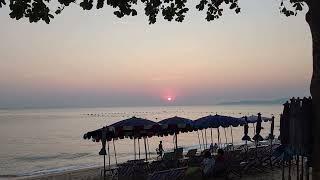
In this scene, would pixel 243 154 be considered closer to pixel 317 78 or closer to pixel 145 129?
pixel 145 129

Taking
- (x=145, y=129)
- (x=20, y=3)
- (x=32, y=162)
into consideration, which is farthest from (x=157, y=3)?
(x=32, y=162)

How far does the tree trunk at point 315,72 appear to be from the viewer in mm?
6889

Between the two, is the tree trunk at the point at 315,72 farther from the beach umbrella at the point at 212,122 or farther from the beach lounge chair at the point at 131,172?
the beach umbrella at the point at 212,122

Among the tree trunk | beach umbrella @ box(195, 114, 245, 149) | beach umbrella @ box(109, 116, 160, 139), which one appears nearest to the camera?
the tree trunk

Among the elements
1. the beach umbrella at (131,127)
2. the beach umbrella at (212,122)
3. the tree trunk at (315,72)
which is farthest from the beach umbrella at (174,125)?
the tree trunk at (315,72)

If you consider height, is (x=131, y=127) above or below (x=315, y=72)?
below

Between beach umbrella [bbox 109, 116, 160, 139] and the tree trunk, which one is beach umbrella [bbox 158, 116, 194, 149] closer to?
beach umbrella [bbox 109, 116, 160, 139]

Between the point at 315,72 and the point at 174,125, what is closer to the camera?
the point at 315,72

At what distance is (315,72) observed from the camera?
7.00 m

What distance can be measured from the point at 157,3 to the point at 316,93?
132 inches

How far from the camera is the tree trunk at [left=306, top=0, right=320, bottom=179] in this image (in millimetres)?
6889

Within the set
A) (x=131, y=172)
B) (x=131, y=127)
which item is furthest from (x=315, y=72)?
(x=131, y=172)

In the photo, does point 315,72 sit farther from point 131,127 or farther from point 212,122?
point 212,122

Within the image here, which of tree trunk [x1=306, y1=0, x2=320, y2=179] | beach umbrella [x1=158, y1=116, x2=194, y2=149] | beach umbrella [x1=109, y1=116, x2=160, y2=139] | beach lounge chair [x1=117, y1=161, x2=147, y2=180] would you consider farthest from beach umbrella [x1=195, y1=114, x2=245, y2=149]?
tree trunk [x1=306, y1=0, x2=320, y2=179]
